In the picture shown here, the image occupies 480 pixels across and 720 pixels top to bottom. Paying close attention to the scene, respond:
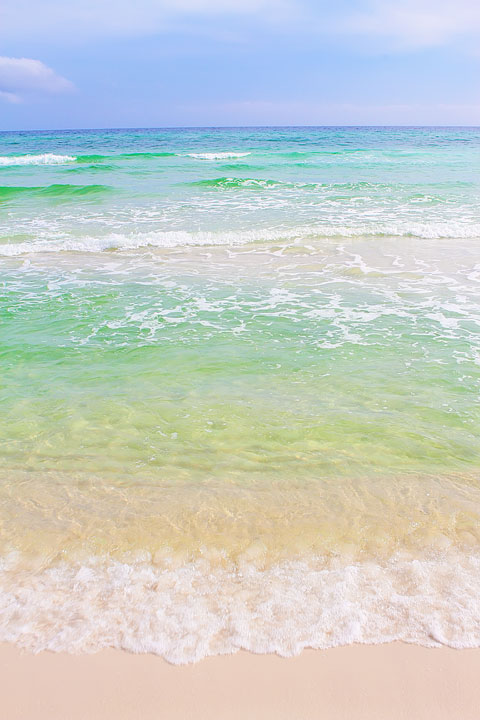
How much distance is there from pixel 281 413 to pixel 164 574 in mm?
2179

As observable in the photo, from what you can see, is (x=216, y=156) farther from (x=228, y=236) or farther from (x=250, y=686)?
(x=250, y=686)

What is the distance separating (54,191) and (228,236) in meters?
11.1

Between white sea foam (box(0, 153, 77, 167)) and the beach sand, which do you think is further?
white sea foam (box(0, 153, 77, 167))

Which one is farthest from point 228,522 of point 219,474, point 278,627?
point 278,627

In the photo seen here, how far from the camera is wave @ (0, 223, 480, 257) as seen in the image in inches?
487

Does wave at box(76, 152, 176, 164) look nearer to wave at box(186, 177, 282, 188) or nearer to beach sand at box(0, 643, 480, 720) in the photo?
wave at box(186, 177, 282, 188)

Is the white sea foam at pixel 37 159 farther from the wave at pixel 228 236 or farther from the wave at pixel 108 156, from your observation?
the wave at pixel 228 236

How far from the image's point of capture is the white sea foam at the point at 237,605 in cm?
261

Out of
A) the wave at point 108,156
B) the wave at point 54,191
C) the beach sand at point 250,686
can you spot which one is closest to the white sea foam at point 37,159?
the wave at point 108,156

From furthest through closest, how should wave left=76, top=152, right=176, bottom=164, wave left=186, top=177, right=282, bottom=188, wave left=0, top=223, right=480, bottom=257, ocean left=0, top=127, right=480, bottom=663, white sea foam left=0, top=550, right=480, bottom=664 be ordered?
1. wave left=76, top=152, right=176, bottom=164
2. wave left=186, top=177, right=282, bottom=188
3. wave left=0, top=223, right=480, bottom=257
4. ocean left=0, top=127, right=480, bottom=663
5. white sea foam left=0, top=550, right=480, bottom=664

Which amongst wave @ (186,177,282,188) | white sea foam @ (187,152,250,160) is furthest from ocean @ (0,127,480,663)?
white sea foam @ (187,152,250,160)

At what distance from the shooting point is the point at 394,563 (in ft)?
10.2

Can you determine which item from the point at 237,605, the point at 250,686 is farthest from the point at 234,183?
the point at 250,686

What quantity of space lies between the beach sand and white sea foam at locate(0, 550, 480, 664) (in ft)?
0.22
